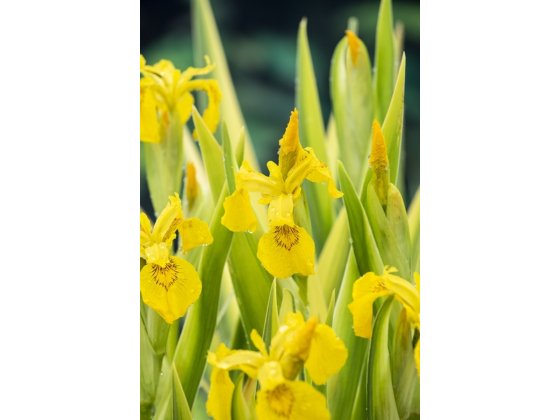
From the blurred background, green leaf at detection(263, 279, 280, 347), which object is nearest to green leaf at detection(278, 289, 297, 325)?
green leaf at detection(263, 279, 280, 347)

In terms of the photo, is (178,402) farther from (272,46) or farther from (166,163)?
(272,46)

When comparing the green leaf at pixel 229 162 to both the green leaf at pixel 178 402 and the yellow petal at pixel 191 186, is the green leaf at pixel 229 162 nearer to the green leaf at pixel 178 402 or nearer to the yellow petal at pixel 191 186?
the yellow petal at pixel 191 186

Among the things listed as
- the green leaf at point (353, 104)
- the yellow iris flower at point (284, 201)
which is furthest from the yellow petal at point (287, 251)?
the green leaf at point (353, 104)

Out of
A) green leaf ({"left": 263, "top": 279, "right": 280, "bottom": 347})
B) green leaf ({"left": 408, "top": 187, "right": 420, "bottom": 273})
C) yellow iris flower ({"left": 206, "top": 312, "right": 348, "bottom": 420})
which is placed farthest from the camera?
green leaf ({"left": 408, "top": 187, "right": 420, "bottom": 273})

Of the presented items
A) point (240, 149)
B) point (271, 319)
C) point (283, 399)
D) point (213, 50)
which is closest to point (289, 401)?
point (283, 399)

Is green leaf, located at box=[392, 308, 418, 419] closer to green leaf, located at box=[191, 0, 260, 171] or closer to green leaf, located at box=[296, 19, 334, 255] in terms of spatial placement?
green leaf, located at box=[296, 19, 334, 255]

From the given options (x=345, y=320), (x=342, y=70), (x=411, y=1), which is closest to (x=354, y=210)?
(x=345, y=320)
